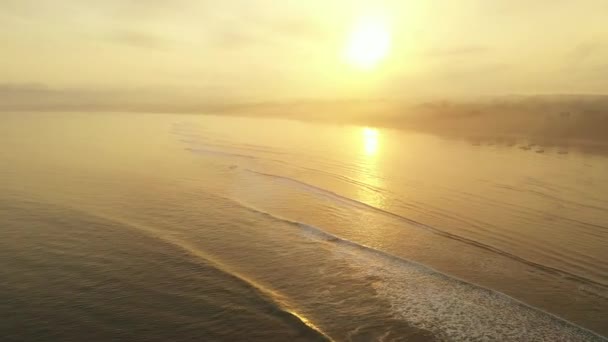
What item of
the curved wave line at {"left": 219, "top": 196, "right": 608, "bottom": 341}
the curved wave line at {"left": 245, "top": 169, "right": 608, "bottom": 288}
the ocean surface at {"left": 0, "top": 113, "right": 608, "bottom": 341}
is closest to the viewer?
the ocean surface at {"left": 0, "top": 113, "right": 608, "bottom": 341}

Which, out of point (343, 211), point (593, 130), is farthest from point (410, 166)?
point (593, 130)

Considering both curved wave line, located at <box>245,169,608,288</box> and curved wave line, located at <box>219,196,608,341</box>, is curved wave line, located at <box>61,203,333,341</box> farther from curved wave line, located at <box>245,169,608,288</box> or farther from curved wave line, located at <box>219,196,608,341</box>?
curved wave line, located at <box>245,169,608,288</box>

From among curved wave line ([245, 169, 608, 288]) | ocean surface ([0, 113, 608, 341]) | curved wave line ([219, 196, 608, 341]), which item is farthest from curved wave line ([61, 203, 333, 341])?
curved wave line ([245, 169, 608, 288])

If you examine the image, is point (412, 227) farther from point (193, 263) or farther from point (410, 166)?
point (410, 166)

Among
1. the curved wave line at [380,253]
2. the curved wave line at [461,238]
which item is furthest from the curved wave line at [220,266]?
the curved wave line at [461,238]

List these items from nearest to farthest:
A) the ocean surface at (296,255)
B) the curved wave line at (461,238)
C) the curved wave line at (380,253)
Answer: the ocean surface at (296,255) → the curved wave line at (380,253) → the curved wave line at (461,238)

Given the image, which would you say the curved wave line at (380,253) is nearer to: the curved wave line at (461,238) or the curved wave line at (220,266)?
the curved wave line at (461,238)

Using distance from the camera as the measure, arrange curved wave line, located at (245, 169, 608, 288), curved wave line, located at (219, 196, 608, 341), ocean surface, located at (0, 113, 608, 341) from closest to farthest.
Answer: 1. ocean surface, located at (0, 113, 608, 341)
2. curved wave line, located at (219, 196, 608, 341)
3. curved wave line, located at (245, 169, 608, 288)

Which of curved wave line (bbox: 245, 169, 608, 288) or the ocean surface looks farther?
curved wave line (bbox: 245, 169, 608, 288)

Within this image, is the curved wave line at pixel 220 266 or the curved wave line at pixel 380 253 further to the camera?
the curved wave line at pixel 380 253

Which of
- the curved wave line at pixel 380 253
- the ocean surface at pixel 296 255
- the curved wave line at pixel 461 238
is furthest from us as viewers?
the curved wave line at pixel 461 238
